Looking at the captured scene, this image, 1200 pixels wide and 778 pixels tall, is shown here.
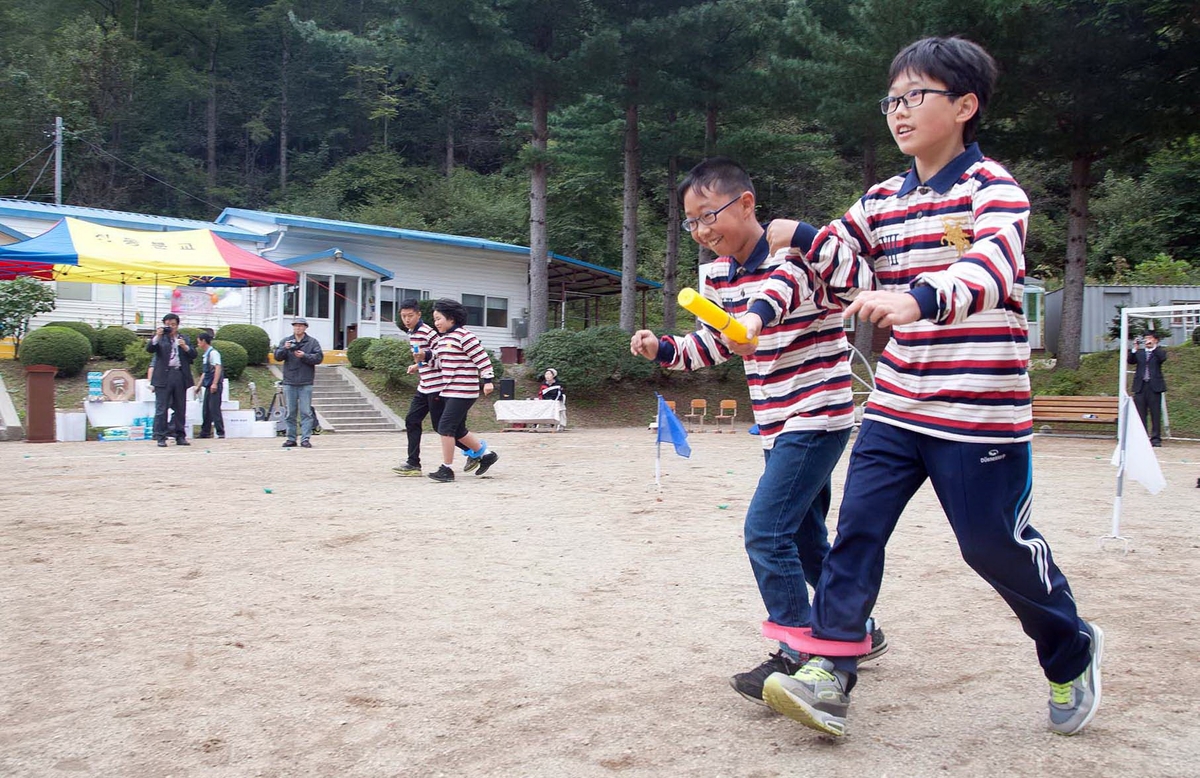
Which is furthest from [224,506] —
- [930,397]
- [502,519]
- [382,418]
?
[382,418]

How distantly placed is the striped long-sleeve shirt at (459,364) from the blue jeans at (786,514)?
6494mm

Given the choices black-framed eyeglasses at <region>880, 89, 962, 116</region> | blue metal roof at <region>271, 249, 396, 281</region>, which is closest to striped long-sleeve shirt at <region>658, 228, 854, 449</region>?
black-framed eyeglasses at <region>880, 89, 962, 116</region>

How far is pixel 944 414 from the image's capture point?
105 inches

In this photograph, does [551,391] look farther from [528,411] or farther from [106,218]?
[106,218]

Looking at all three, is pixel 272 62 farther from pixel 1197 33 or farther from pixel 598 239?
pixel 1197 33

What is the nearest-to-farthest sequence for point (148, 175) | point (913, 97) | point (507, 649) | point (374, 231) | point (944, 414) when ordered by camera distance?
point (944, 414)
point (913, 97)
point (507, 649)
point (374, 231)
point (148, 175)

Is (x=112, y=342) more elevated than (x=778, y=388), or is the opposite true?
(x=112, y=342)

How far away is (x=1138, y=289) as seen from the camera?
2834cm

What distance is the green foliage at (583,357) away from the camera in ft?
80.8

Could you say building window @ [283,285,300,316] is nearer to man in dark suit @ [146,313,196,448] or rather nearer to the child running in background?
man in dark suit @ [146,313,196,448]

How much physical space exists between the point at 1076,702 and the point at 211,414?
1709 centimetres

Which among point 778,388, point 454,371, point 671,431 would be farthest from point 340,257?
point 778,388

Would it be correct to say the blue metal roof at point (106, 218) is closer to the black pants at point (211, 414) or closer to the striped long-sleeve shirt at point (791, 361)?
the black pants at point (211, 414)

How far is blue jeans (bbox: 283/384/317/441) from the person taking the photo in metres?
15.4
